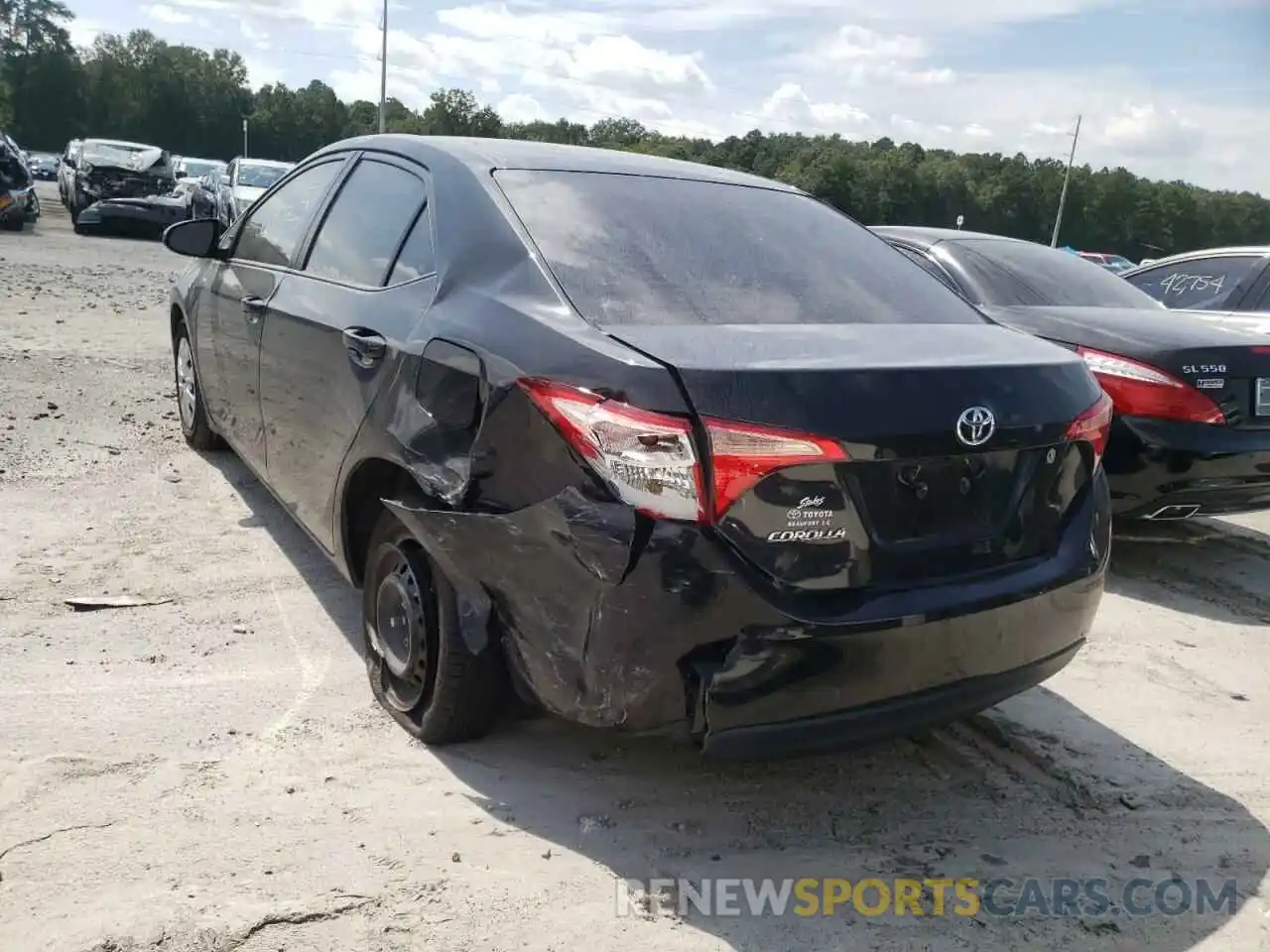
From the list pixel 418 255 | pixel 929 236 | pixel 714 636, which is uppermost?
pixel 929 236

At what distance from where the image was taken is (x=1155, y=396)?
4746 millimetres

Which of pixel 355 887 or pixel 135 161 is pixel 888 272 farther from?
pixel 135 161

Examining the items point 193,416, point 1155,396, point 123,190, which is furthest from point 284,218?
point 123,190

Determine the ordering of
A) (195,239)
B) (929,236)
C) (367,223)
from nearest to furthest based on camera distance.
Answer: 1. (367,223)
2. (195,239)
3. (929,236)

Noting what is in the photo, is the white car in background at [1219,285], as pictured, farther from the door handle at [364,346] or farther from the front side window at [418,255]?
the door handle at [364,346]

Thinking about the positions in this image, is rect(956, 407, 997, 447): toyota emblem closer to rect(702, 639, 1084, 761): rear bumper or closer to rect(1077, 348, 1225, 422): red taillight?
rect(702, 639, 1084, 761): rear bumper

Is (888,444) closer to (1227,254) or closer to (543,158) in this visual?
(543,158)

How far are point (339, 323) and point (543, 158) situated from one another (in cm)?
82

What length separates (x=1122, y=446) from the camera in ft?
15.7

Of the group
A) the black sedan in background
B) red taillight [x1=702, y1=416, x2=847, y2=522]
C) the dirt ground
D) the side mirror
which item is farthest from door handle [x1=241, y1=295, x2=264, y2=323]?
the black sedan in background

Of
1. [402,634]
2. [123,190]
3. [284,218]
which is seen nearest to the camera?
[402,634]

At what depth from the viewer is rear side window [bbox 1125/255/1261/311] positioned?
23.8 feet

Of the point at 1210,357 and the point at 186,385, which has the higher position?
the point at 1210,357

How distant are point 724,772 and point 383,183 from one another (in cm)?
220
